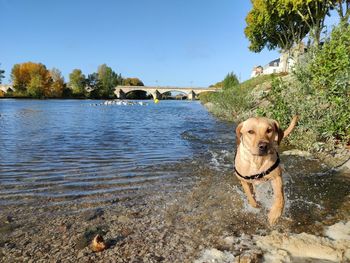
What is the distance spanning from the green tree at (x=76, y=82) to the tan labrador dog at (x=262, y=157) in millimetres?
106423

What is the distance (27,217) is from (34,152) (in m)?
5.71

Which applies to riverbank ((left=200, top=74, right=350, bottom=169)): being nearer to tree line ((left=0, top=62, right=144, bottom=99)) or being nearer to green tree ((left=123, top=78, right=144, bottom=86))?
tree line ((left=0, top=62, right=144, bottom=99))

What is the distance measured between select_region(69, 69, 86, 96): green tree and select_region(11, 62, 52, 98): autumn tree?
8.98m

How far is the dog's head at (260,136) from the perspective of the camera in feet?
14.3

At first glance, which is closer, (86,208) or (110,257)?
(110,257)

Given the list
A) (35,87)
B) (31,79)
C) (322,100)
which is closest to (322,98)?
Result: (322,100)

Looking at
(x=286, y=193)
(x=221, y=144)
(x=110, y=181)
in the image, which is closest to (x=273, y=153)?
(x=286, y=193)

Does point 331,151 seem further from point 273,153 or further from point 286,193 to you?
point 273,153

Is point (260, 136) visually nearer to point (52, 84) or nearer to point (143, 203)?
point (143, 203)

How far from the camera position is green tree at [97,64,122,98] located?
118 m

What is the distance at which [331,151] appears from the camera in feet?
29.4

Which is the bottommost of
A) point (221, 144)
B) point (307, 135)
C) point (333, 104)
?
point (221, 144)

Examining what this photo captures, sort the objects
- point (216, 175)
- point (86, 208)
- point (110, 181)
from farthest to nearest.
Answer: point (216, 175)
point (110, 181)
point (86, 208)

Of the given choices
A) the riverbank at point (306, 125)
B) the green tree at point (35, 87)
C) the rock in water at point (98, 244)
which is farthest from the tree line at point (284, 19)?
the green tree at point (35, 87)
